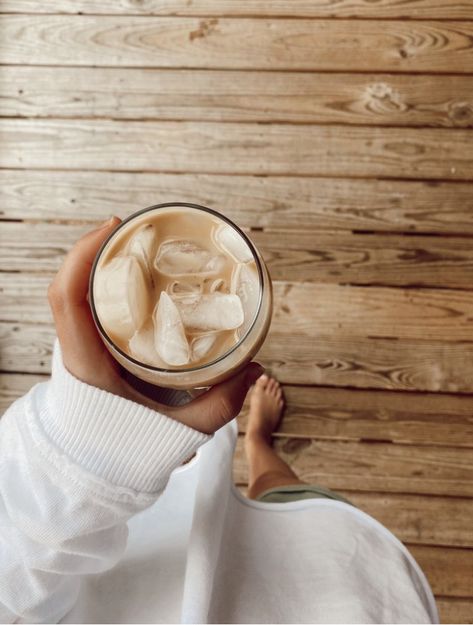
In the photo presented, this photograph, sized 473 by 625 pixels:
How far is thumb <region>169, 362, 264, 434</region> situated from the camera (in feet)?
1.94

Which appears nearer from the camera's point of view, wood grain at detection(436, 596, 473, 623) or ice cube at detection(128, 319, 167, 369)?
ice cube at detection(128, 319, 167, 369)

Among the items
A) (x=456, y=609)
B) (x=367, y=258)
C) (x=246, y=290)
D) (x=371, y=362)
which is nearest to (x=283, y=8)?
(x=367, y=258)

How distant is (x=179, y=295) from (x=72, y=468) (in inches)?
7.6

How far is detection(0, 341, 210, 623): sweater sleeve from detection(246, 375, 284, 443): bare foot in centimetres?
77

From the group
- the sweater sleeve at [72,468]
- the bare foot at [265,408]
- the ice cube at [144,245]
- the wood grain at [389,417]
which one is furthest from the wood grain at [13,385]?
the ice cube at [144,245]

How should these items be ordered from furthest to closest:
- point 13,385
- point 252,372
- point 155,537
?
point 13,385
point 155,537
point 252,372

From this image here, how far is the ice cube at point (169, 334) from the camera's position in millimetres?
523

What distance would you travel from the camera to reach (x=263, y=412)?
1.35 metres

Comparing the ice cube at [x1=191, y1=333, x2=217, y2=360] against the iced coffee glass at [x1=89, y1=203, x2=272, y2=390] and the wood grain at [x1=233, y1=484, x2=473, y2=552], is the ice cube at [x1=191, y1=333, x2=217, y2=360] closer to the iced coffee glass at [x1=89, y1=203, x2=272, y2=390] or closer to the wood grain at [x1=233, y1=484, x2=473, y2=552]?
the iced coffee glass at [x1=89, y1=203, x2=272, y2=390]

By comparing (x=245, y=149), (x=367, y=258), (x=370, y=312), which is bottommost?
(x=370, y=312)

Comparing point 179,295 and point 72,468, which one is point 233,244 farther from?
point 72,468

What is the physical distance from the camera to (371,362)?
4.55 ft

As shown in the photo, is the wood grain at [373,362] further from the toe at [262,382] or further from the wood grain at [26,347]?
the wood grain at [26,347]

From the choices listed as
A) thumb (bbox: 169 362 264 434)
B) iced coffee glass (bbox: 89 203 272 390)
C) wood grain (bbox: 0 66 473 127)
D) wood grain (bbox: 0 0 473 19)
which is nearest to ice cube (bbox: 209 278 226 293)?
iced coffee glass (bbox: 89 203 272 390)
